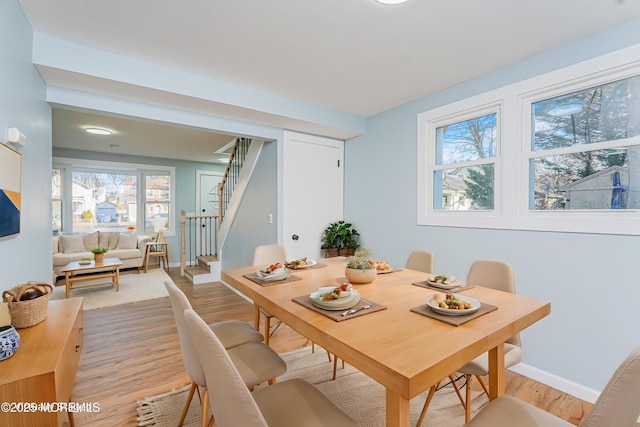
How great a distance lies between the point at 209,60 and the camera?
2.40 meters

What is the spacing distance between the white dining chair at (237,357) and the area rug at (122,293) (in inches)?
112

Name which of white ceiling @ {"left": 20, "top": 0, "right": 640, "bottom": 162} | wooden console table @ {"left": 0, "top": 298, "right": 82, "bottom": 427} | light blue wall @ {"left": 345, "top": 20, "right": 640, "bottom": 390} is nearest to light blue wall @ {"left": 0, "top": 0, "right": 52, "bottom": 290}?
white ceiling @ {"left": 20, "top": 0, "right": 640, "bottom": 162}

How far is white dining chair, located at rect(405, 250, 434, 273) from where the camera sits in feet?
7.75

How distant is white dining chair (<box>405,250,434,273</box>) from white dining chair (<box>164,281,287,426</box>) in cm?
139

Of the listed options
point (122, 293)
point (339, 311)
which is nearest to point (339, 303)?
point (339, 311)

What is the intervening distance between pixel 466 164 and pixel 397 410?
2.57m

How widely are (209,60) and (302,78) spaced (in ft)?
2.68

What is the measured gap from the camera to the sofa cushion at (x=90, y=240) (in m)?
5.79

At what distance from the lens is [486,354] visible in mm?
1577

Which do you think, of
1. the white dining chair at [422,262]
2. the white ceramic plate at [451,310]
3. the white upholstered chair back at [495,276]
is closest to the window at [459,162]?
the white dining chair at [422,262]

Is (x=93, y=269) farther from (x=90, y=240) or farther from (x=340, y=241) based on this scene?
(x=340, y=241)

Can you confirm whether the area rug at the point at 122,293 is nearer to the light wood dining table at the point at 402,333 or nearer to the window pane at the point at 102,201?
the window pane at the point at 102,201

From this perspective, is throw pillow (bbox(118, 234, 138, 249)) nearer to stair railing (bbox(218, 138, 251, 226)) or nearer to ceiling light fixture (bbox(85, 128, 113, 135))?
stair railing (bbox(218, 138, 251, 226))

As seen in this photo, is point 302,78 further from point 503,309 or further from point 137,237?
point 137,237
